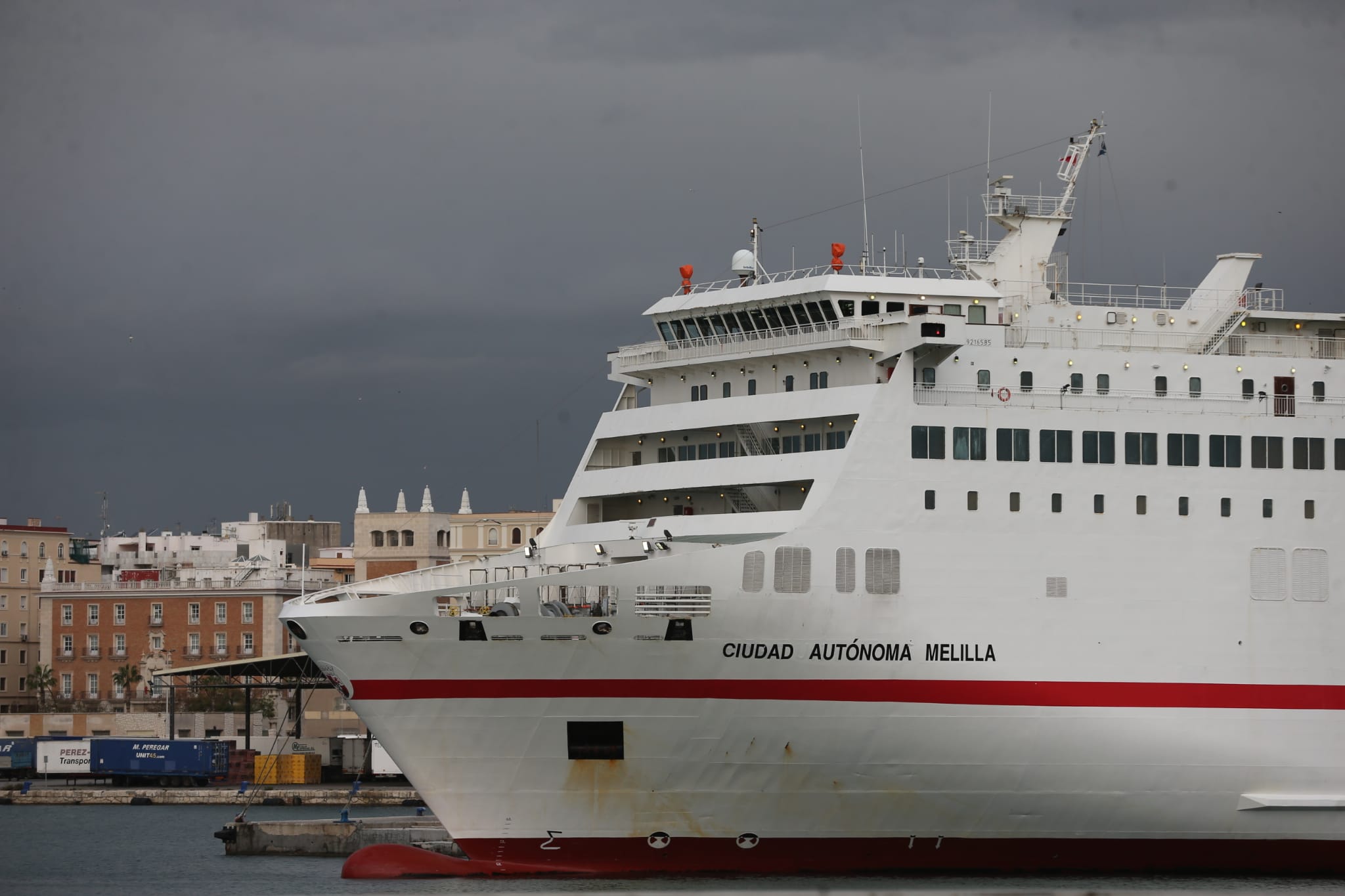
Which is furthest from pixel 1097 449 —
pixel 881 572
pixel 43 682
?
pixel 43 682

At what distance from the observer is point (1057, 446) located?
32.0 metres

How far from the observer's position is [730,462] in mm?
32094

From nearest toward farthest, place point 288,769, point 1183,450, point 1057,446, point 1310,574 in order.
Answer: point 1057,446 < point 1183,450 < point 1310,574 < point 288,769

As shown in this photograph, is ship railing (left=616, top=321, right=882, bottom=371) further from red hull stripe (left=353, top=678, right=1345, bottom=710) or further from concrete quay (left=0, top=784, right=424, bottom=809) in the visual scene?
concrete quay (left=0, top=784, right=424, bottom=809)

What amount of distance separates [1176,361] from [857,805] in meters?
9.67

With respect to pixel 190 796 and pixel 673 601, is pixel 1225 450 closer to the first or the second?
pixel 673 601

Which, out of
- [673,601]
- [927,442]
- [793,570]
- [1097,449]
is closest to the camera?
[673,601]

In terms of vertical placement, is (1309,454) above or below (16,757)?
above

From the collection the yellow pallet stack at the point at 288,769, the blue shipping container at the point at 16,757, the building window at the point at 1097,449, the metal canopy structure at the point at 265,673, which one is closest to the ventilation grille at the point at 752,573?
the building window at the point at 1097,449

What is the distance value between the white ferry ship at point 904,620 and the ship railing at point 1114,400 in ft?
0.18

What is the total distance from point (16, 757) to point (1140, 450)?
53711 millimetres

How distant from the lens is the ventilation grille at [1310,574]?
107ft

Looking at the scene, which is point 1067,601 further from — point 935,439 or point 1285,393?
point 1285,393

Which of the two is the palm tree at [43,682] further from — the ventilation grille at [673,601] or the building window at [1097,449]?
the building window at [1097,449]
